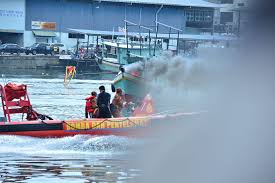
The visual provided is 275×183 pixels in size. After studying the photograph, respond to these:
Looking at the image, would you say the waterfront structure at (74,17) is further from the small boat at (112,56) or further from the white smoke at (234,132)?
the white smoke at (234,132)

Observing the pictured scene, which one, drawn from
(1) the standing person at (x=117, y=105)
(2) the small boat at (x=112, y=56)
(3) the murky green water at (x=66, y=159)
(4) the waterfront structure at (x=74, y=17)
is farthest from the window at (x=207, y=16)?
(3) the murky green water at (x=66, y=159)

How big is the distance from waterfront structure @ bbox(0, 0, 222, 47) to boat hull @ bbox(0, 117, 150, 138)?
58.4 meters

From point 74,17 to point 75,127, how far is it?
63576 mm

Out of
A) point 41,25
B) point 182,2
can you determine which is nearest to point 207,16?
point 182,2

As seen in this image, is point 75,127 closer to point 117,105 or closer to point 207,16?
point 117,105

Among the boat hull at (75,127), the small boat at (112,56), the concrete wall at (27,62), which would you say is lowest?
the concrete wall at (27,62)

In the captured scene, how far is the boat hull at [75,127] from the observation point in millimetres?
16938

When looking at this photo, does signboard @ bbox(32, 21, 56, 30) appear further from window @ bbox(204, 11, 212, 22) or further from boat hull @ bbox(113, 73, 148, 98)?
Result: boat hull @ bbox(113, 73, 148, 98)

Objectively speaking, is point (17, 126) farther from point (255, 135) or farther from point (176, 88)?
point (255, 135)

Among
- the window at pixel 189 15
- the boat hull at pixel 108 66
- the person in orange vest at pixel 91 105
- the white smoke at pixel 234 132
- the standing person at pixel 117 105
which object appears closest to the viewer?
the white smoke at pixel 234 132

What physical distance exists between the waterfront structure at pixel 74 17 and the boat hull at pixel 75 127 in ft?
192

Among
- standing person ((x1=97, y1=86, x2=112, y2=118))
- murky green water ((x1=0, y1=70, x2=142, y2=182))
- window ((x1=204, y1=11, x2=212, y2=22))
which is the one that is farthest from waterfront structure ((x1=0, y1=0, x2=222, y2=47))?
murky green water ((x1=0, y1=70, x2=142, y2=182))

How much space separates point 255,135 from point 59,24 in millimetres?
77215

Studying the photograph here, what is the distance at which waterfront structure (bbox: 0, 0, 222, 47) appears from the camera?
3049 inches
